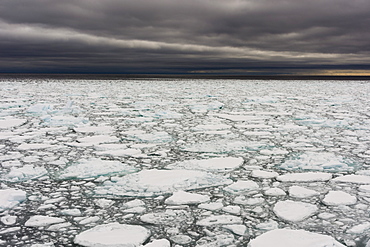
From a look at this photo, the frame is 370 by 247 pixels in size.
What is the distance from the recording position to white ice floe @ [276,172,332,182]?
2.39 metres

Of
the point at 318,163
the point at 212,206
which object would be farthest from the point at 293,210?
the point at 318,163

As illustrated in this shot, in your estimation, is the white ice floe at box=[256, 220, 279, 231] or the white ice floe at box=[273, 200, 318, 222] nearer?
the white ice floe at box=[256, 220, 279, 231]

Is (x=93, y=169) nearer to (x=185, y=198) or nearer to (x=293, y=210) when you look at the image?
(x=185, y=198)

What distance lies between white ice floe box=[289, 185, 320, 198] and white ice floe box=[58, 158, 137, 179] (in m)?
1.34

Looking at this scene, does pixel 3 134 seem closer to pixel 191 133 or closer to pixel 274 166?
pixel 191 133

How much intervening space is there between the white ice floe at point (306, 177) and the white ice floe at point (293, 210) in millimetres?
457

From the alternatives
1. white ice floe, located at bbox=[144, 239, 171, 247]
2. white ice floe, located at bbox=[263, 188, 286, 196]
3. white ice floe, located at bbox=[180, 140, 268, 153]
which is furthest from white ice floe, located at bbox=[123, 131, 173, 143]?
white ice floe, located at bbox=[144, 239, 171, 247]

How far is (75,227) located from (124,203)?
40 cm

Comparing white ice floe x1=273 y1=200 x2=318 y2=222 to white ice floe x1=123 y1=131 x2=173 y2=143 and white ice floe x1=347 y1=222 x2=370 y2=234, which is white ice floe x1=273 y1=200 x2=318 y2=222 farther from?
white ice floe x1=123 y1=131 x2=173 y2=143

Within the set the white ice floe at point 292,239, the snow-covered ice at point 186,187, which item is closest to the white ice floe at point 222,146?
the snow-covered ice at point 186,187

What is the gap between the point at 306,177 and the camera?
96.6 inches

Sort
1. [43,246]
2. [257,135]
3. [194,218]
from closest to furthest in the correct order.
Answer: [43,246]
[194,218]
[257,135]

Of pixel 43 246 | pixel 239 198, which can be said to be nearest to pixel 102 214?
pixel 43 246

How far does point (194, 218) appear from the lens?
1.77 metres
